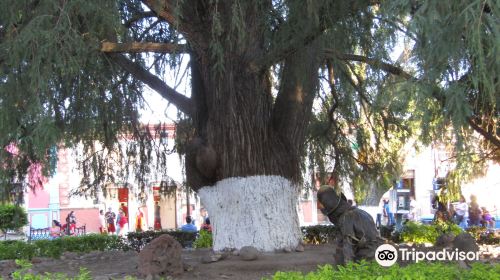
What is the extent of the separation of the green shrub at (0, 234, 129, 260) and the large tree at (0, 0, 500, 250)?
80.9 inches

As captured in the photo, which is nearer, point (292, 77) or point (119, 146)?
point (292, 77)

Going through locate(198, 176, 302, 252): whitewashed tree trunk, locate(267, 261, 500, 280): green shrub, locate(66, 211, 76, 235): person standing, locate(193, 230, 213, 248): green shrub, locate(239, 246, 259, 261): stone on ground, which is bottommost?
locate(66, 211, 76, 235): person standing

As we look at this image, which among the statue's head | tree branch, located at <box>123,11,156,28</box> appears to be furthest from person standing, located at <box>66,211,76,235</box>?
the statue's head

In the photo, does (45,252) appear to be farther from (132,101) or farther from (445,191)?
(445,191)

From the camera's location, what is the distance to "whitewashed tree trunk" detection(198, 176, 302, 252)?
8016 mm

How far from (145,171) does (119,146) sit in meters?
0.77

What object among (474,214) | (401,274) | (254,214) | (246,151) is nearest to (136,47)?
(246,151)

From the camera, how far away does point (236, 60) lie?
27.1 feet

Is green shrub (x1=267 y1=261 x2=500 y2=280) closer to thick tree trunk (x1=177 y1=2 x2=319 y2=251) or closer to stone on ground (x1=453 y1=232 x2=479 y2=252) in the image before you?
stone on ground (x1=453 y1=232 x2=479 y2=252)

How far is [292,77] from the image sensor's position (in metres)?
8.22

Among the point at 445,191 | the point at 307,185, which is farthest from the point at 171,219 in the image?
the point at 445,191

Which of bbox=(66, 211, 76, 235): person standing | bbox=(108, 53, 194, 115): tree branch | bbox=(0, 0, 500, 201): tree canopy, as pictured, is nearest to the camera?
bbox=(0, 0, 500, 201): tree canopy

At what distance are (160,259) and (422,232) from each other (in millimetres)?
6913

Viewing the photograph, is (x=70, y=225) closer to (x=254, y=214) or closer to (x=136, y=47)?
(x=254, y=214)
